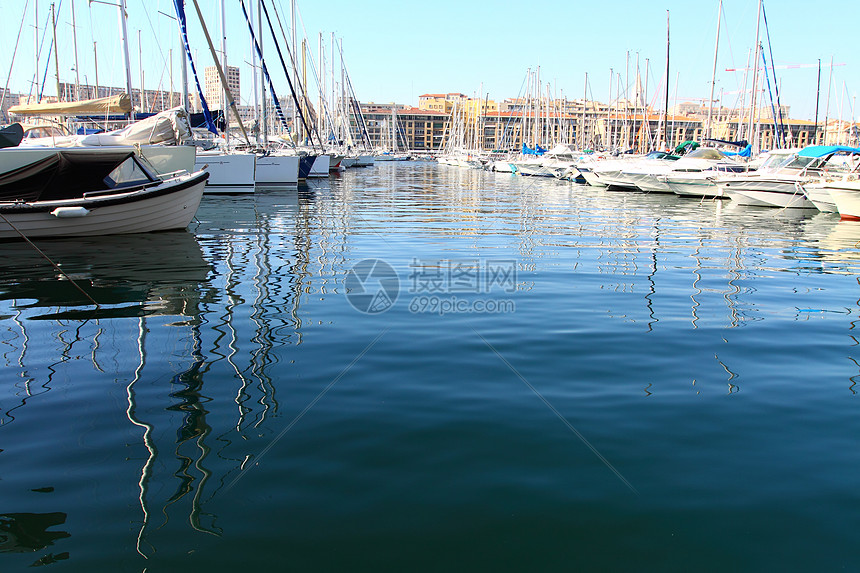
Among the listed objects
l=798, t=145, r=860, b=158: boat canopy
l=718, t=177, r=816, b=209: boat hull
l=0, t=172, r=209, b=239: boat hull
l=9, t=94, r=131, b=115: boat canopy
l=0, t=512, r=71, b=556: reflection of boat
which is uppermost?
l=9, t=94, r=131, b=115: boat canopy

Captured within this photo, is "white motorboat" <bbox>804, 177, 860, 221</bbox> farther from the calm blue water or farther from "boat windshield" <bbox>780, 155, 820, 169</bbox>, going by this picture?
the calm blue water

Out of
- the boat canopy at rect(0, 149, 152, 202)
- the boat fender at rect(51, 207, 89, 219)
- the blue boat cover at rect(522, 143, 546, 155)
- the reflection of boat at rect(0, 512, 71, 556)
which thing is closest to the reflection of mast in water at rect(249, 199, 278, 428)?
the reflection of boat at rect(0, 512, 71, 556)

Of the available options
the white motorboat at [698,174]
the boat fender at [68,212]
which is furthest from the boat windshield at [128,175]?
the white motorboat at [698,174]

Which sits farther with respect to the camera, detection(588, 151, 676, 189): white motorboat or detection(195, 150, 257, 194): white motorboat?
detection(588, 151, 676, 189): white motorboat

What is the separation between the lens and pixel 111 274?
1073cm

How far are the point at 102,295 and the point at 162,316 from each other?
174 cm

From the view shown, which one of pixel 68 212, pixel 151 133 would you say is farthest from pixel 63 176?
pixel 151 133

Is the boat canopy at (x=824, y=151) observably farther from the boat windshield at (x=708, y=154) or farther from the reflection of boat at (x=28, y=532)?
the reflection of boat at (x=28, y=532)

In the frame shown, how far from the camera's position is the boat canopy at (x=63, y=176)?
14.4 metres

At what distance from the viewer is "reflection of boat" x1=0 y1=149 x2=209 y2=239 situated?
46.4ft

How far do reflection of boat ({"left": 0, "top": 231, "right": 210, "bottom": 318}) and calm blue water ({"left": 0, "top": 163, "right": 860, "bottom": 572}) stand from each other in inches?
→ 3.8

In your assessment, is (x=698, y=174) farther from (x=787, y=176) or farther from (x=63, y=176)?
(x=63, y=176)

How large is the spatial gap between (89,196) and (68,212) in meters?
1.30

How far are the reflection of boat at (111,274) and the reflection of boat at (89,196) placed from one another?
0.40 meters
